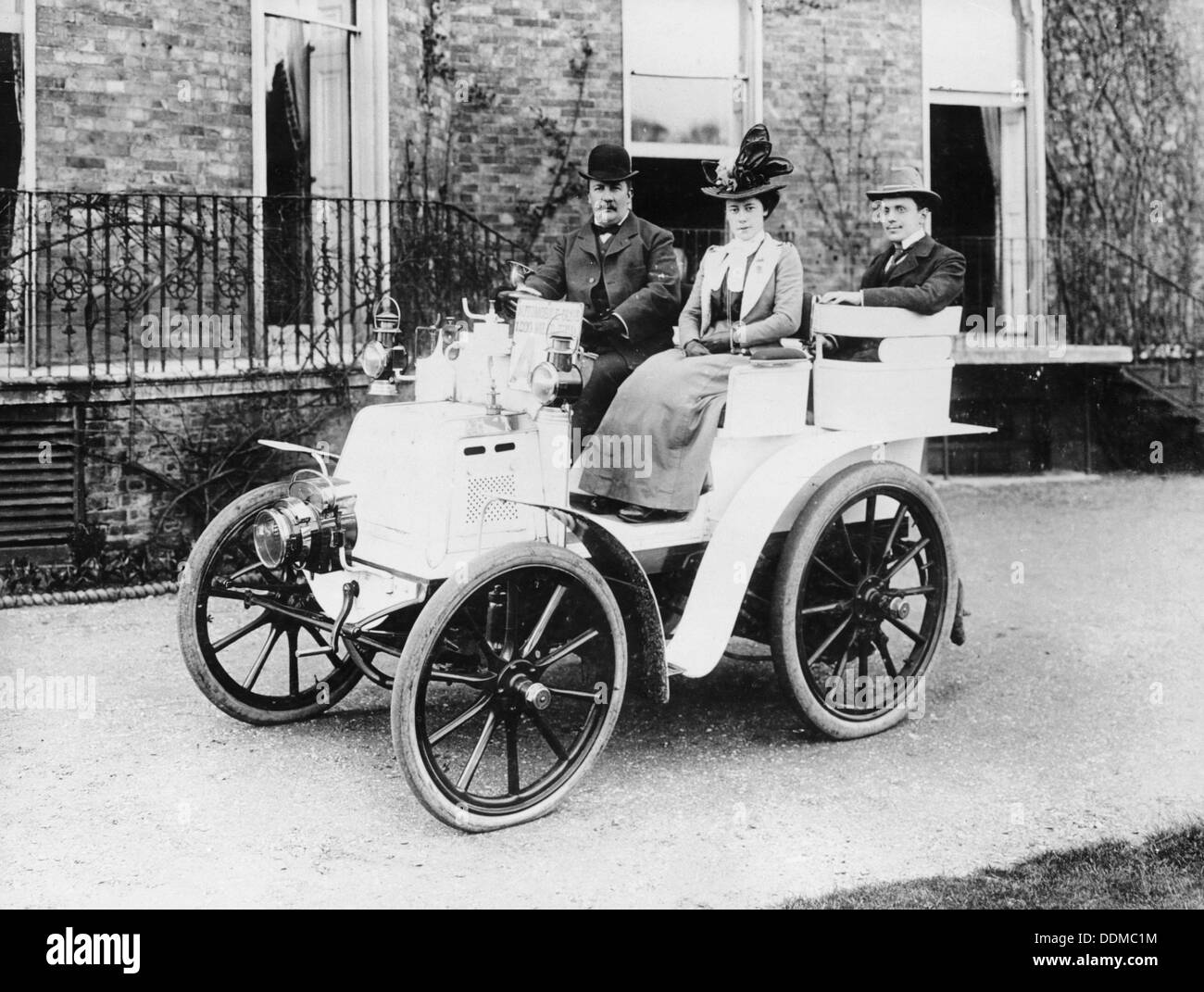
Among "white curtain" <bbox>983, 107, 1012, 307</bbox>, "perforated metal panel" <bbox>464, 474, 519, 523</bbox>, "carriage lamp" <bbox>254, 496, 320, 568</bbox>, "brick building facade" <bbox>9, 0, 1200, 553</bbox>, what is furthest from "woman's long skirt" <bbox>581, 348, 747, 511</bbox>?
"white curtain" <bbox>983, 107, 1012, 307</bbox>

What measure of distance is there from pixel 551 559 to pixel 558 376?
613 mm

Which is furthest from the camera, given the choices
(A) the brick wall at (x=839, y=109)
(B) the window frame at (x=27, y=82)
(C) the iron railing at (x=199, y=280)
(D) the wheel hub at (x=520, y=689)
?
(A) the brick wall at (x=839, y=109)

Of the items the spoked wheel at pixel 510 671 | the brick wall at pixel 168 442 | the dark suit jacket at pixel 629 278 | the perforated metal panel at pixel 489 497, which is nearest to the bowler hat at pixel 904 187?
the dark suit jacket at pixel 629 278

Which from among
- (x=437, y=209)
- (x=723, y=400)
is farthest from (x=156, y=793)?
(x=437, y=209)

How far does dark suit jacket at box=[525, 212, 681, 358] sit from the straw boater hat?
461mm

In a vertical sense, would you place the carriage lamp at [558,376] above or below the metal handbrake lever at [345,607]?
above

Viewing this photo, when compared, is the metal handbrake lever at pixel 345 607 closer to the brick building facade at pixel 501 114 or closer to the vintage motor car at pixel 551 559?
the vintage motor car at pixel 551 559

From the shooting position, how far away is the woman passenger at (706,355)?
192 inches

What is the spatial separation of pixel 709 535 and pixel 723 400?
0.49 metres

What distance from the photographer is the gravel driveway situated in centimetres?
382

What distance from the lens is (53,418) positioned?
783cm

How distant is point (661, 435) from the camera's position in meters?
4.88

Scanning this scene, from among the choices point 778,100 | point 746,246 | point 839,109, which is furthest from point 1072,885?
point 839,109

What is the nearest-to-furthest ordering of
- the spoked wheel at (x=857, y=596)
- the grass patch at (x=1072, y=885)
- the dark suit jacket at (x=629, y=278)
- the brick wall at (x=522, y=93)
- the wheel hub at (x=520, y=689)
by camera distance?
the grass patch at (x=1072, y=885), the wheel hub at (x=520, y=689), the spoked wheel at (x=857, y=596), the dark suit jacket at (x=629, y=278), the brick wall at (x=522, y=93)
